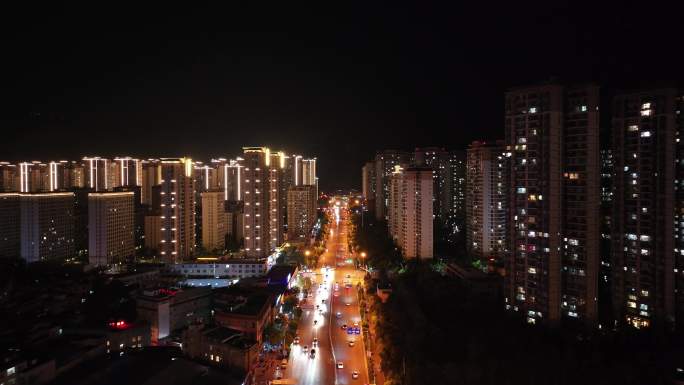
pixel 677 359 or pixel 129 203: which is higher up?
pixel 129 203

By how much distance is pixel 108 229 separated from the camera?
1234cm

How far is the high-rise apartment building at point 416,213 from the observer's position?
12492 mm

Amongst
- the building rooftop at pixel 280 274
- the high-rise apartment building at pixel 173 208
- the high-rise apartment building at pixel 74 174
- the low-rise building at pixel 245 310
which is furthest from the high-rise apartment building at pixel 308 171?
the low-rise building at pixel 245 310

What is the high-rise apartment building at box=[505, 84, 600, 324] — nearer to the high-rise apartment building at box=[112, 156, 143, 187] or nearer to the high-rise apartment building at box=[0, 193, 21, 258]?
the high-rise apartment building at box=[0, 193, 21, 258]

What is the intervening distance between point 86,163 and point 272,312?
530 inches

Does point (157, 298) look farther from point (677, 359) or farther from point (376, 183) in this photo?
point (376, 183)

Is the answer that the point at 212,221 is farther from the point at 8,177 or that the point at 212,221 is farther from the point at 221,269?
the point at 8,177

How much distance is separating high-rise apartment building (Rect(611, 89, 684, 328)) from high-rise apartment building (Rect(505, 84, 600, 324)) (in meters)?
0.49

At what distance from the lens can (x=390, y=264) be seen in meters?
12.1

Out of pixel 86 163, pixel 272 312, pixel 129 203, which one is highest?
pixel 86 163

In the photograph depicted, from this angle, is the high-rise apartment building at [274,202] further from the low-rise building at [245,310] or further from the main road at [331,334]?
the low-rise building at [245,310]

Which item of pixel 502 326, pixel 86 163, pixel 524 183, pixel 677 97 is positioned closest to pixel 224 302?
pixel 502 326

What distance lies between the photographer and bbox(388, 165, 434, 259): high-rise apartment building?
12492 mm

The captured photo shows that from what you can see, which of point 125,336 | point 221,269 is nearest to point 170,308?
point 125,336
